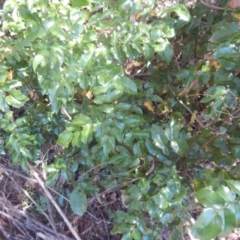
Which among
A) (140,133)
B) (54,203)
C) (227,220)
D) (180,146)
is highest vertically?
(227,220)

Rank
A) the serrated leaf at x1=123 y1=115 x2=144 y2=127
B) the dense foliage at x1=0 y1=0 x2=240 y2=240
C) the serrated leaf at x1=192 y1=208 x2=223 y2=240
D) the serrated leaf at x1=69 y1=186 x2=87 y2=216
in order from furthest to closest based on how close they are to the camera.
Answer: the serrated leaf at x1=69 y1=186 x2=87 y2=216 → the serrated leaf at x1=123 y1=115 x2=144 y2=127 → the dense foliage at x1=0 y1=0 x2=240 y2=240 → the serrated leaf at x1=192 y1=208 x2=223 y2=240

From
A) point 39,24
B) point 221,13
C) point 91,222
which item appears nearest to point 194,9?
point 221,13

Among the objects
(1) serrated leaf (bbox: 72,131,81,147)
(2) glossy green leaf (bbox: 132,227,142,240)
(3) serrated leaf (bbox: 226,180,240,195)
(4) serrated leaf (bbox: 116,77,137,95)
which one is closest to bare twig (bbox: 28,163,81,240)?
(2) glossy green leaf (bbox: 132,227,142,240)

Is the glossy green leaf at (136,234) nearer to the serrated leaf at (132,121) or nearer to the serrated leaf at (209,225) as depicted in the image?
the serrated leaf at (132,121)

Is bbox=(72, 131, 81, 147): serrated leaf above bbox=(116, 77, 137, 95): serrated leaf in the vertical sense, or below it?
below

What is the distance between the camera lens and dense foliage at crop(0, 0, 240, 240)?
124 centimetres

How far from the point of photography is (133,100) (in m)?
1.67

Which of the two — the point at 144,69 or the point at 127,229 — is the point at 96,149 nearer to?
the point at 127,229

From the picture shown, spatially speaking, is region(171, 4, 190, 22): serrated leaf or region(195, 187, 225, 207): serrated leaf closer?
region(195, 187, 225, 207): serrated leaf

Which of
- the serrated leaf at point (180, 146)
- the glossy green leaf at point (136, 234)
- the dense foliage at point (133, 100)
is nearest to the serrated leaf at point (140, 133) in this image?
the dense foliage at point (133, 100)

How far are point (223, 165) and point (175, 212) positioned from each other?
295mm

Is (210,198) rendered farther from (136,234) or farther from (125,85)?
(136,234)

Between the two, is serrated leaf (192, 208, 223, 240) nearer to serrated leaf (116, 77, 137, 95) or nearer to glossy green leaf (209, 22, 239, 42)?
serrated leaf (116, 77, 137, 95)

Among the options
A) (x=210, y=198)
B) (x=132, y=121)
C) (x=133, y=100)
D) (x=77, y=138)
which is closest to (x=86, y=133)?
(x=77, y=138)
